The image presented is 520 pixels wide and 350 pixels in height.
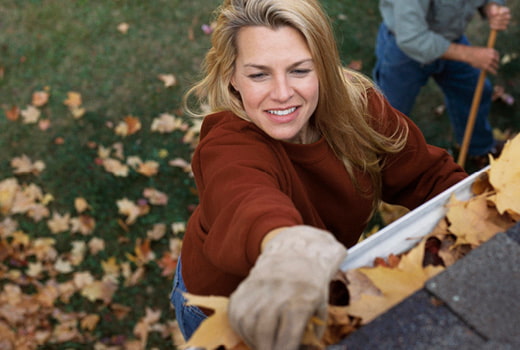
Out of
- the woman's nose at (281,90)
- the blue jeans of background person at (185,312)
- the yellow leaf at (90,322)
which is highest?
the woman's nose at (281,90)

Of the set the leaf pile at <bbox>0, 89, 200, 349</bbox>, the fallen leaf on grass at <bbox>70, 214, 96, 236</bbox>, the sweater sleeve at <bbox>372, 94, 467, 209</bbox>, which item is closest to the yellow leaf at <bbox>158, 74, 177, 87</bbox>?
the leaf pile at <bbox>0, 89, 200, 349</bbox>

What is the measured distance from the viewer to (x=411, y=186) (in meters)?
2.03

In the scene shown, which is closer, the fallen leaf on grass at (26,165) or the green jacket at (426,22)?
the green jacket at (426,22)

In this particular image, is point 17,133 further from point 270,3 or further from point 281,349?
point 281,349

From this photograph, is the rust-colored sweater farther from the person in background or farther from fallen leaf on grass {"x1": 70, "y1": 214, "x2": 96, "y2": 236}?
fallen leaf on grass {"x1": 70, "y1": 214, "x2": 96, "y2": 236}

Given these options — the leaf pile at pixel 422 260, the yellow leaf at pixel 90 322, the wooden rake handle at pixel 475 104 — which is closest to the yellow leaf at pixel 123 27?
the yellow leaf at pixel 90 322

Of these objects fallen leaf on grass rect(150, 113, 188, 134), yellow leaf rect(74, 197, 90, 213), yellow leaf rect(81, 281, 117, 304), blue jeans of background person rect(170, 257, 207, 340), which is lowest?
yellow leaf rect(81, 281, 117, 304)

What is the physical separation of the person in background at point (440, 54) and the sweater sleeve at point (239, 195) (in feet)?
6.29

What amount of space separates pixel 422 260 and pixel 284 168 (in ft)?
2.10

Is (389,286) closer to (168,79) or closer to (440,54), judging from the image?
(440,54)

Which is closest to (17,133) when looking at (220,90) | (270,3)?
(220,90)

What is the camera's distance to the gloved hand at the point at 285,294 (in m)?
0.86

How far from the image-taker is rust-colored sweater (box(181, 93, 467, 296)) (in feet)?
3.93

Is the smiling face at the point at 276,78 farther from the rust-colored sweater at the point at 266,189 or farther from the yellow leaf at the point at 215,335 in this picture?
the yellow leaf at the point at 215,335
